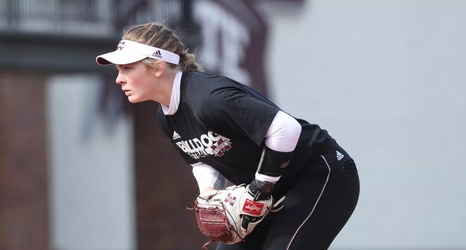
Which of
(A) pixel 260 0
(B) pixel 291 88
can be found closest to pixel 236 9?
(A) pixel 260 0

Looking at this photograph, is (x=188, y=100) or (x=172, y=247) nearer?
(x=188, y=100)

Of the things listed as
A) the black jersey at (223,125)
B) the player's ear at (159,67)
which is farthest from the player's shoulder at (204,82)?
the player's ear at (159,67)

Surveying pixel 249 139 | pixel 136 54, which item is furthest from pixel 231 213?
pixel 136 54

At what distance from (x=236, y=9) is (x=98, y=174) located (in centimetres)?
298

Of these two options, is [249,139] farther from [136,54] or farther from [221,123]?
[136,54]

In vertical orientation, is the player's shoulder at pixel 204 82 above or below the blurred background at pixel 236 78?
above

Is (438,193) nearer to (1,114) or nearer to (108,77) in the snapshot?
(108,77)

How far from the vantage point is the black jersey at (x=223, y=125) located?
15.0 feet

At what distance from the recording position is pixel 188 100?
15.5 ft

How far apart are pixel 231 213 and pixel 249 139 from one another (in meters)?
0.35

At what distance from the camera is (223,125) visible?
466 cm

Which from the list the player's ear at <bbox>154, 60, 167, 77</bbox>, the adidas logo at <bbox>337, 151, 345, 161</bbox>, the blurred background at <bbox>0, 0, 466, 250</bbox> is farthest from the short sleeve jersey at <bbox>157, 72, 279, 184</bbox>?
the blurred background at <bbox>0, 0, 466, 250</bbox>

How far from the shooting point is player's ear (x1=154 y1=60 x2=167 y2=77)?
483 centimetres

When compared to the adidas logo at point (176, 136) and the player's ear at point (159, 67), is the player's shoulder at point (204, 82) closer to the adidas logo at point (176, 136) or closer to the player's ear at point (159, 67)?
the player's ear at point (159, 67)
